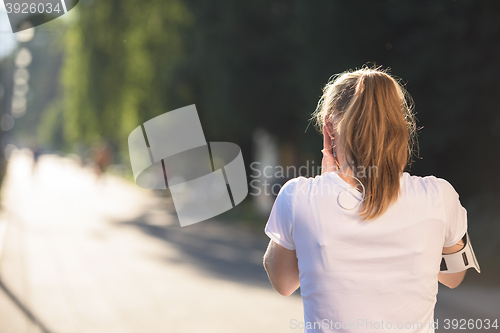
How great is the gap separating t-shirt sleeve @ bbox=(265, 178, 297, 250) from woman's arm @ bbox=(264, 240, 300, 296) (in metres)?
0.03

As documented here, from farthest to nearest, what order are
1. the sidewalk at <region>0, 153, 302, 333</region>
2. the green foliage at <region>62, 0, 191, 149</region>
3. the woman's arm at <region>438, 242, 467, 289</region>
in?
the green foliage at <region>62, 0, 191, 149</region> < the sidewalk at <region>0, 153, 302, 333</region> < the woman's arm at <region>438, 242, 467, 289</region>

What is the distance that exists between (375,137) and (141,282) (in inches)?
231

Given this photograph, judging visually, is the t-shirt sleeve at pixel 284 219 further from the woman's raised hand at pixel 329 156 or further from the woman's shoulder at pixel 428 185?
the woman's shoulder at pixel 428 185

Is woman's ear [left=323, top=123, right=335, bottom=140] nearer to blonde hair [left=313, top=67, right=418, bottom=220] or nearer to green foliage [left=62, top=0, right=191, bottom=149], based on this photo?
blonde hair [left=313, top=67, right=418, bottom=220]

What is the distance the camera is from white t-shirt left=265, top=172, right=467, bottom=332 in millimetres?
1145

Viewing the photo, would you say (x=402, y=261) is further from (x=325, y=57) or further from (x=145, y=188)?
(x=145, y=188)

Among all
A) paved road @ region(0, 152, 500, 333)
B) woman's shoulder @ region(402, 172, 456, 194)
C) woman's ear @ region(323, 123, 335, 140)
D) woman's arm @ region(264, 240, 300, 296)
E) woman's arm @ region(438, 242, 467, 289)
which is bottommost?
paved road @ region(0, 152, 500, 333)

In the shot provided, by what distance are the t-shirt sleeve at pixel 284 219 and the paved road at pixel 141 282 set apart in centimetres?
380

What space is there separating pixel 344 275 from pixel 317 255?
9 cm

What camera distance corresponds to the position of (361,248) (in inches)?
45.4

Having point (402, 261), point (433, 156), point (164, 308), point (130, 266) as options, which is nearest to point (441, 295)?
point (433, 156)

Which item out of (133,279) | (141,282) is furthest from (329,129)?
(133,279)

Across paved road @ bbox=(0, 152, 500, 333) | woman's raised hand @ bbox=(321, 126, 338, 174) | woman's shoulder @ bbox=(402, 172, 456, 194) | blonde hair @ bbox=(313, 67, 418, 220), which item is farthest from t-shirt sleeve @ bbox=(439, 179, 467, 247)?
paved road @ bbox=(0, 152, 500, 333)

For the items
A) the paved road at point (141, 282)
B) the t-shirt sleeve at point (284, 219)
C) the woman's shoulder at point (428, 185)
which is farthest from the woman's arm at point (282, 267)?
the paved road at point (141, 282)
